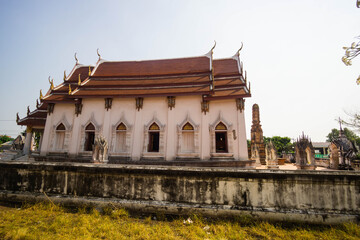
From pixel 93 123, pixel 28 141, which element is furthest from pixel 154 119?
pixel 28 141

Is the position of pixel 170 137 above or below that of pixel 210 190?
above

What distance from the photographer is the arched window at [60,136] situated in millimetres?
11805

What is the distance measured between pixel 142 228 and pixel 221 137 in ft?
30.3

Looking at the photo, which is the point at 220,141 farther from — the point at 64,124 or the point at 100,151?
the point at 64,124

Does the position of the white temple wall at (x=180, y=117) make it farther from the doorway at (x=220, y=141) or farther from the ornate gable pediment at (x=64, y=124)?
the ornate gable pediment at (x=64, y=124)

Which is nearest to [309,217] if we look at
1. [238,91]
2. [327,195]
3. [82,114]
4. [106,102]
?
[327,195]

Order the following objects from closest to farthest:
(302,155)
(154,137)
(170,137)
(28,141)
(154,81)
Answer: (302,155) → (170,137) → (154,137) → (154,81) → (28,141)

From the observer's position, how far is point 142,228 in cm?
333

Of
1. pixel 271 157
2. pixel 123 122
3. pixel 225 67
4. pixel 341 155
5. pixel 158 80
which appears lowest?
pixel 271 157

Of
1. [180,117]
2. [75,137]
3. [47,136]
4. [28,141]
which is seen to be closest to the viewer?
[180,117]

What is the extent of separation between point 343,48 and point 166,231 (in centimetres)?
410

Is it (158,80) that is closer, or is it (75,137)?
(75,137)

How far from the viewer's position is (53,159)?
11219mm

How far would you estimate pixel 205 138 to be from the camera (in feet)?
34.1
